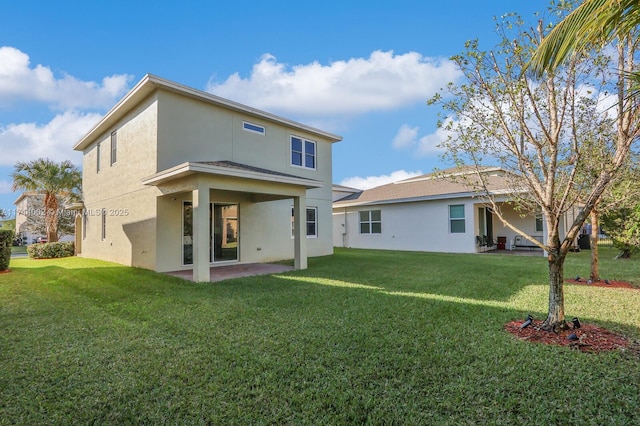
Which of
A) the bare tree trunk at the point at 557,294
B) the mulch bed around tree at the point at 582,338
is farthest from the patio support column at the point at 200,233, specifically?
the bare tree trunk at the point at 557,294

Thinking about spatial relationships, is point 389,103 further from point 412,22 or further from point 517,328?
point 517,328

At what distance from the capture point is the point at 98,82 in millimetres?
15625

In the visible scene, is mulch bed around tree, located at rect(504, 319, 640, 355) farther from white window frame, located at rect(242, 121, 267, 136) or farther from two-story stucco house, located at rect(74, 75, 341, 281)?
white window frame, located at rect(242, 121, 267, 136)

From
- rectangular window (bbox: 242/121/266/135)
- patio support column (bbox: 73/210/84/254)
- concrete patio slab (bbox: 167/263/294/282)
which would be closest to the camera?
concrete patio slab (bbox: 167/263/294/282)

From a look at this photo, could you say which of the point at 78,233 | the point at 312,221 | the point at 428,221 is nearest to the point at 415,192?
the point at 428,221

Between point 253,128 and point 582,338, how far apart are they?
12502 millimetres

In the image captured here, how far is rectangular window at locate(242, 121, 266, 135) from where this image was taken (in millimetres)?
13430

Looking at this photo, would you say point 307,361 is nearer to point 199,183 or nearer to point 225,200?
point 199,183

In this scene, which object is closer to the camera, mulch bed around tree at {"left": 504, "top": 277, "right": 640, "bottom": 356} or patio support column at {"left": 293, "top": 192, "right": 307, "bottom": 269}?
mulch bed around tree at {"left": 504, "top": 277, "right": 640, "bottom": 356}

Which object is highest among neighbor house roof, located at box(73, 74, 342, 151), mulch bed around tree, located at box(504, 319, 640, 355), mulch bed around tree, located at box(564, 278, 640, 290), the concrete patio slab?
neighbor house roof, located at box(73, 74, 342, 151)

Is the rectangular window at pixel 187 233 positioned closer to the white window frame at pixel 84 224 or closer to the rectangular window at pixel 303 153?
the rectangular window at pixel 303 153

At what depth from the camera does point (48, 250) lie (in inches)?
674

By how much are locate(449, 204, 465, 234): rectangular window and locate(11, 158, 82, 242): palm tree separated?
2305 centimetres

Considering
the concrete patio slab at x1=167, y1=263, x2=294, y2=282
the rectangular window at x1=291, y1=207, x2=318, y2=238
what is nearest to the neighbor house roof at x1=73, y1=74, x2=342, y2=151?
the rectangular window at x1=291, y1=207, x2=318, y2=238
